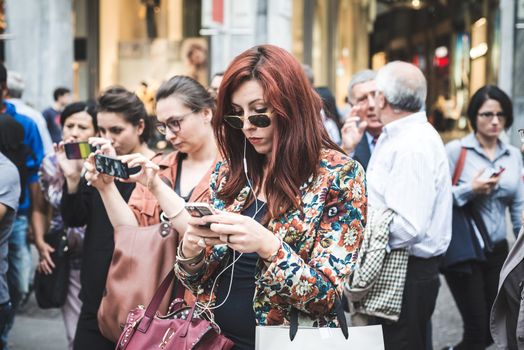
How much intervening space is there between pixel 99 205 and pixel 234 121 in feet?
5.51

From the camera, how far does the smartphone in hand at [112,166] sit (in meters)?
3.36

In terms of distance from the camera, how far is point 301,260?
99.3 inches

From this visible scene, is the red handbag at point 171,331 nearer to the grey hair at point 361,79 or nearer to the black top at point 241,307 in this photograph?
the black top at point 241,307

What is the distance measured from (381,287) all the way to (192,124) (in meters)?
1.38

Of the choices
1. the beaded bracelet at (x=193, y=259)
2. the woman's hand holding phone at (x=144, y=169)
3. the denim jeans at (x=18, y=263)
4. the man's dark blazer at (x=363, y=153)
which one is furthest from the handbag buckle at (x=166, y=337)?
the denim jeans at (x=18, y=263)

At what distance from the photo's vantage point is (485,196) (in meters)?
5.48

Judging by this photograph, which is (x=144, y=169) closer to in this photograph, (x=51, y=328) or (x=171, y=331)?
(x=171, y=331)

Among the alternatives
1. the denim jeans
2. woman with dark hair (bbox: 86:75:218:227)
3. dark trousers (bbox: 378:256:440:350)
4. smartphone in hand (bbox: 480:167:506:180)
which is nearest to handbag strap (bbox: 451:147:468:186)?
smartphone in hand (bbox: 480:167:506:180)

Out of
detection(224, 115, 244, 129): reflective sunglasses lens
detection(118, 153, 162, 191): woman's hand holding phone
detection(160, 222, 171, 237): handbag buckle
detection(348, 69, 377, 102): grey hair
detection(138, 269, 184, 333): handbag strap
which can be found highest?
detection(348, 69, 377, 102): grey hair

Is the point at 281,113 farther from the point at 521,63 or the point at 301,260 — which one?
the point at 521,63

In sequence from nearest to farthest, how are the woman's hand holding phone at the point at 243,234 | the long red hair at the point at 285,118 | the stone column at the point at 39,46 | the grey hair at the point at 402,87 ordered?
the woman's hand holding phone at the point at 243,234
the long red hair at the point at 285,118
the grey hair at the point at 402,87
the stone column at the point at 39,46

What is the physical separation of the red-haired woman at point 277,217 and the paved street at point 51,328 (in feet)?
13.5

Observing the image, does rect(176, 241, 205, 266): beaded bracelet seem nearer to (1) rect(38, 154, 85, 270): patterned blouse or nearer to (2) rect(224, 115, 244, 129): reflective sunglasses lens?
(2) rect(224, 115, 244, 129): reflective sunglasses lens

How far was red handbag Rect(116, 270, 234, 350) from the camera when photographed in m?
2.71
